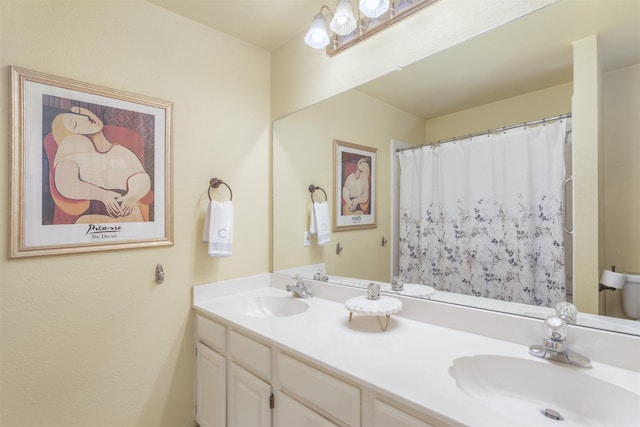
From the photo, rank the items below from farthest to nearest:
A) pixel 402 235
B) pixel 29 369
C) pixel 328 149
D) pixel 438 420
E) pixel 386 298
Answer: pixel 328 149
pixel 402 235
pixel 386 298
pixel 29 369
pixel 438 420

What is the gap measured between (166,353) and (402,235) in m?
1.39

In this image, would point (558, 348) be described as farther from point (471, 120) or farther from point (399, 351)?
point (471, 120)

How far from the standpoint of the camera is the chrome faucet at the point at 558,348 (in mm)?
915

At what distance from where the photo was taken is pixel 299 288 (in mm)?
1769

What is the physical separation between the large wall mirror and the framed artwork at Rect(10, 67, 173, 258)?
29.4 inches

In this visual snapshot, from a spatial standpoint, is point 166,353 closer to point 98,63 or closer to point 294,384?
point 294,384

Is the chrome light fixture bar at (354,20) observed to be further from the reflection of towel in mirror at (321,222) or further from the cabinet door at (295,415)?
the cabinet door at (295,415)

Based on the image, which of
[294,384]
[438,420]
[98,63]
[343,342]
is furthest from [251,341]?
[98,63]

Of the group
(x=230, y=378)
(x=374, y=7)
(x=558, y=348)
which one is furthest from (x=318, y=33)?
(x=230, y=378)

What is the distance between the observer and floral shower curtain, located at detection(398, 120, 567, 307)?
1093 millimetres

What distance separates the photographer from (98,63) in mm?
1404

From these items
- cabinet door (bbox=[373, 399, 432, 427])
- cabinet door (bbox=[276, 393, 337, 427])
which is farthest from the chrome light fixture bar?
cabinet door (bbox=[276, 393, 337, 427])

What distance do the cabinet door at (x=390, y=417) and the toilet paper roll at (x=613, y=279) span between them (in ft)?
2.54

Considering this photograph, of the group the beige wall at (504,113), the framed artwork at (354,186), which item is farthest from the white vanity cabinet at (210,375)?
the beige wall at (504,113)
